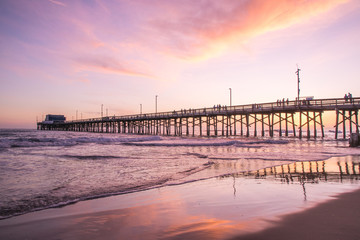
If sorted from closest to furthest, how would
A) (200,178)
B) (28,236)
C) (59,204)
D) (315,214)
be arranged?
(28,236) < (315,214) < (59,204) < (200,178)

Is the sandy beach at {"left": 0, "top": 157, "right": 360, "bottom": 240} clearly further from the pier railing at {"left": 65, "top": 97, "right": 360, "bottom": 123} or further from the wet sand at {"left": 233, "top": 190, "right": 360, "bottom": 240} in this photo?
the pier railing at {"left": 65, "top": 97, "right": 360, "bottom": 123}

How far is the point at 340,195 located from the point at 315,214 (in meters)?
1.35

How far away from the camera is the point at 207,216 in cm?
290

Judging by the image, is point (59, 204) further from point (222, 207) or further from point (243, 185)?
point (243, 185)

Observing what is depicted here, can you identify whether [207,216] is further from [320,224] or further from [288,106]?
[288,106]

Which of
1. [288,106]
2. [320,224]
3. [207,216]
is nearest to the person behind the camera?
[320,224]

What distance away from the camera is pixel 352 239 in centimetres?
214

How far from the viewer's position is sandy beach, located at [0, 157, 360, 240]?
2.38 meters

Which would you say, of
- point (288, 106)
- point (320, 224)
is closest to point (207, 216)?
point (320, 224)

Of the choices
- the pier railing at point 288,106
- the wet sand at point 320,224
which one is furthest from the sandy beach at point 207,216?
the pier railing at point 288,106

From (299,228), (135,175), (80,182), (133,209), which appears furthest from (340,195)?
(80,182)

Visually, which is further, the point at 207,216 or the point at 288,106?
the point at 288,106

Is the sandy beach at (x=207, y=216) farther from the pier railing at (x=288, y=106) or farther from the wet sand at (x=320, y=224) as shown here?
the pier railing at (x=288, y=106)

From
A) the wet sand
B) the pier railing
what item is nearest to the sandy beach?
the wet sand
